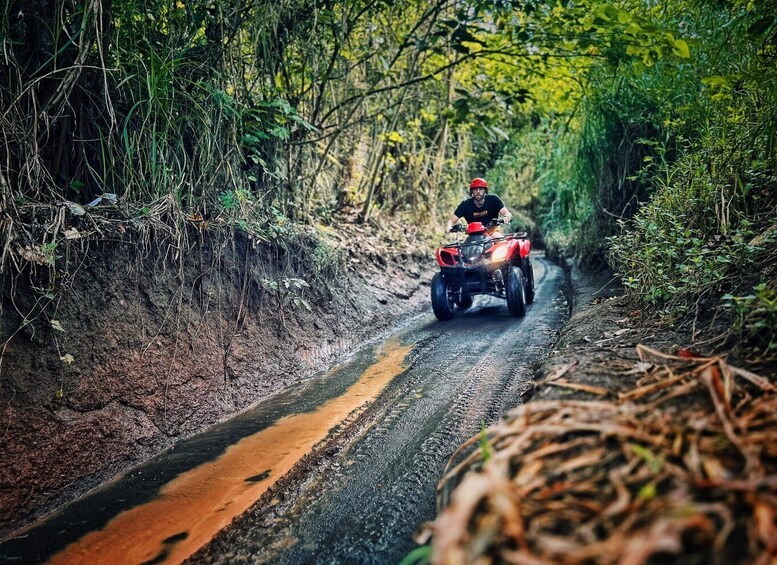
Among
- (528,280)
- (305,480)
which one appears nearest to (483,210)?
(528,280)

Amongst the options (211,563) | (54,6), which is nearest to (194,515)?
(211,563)

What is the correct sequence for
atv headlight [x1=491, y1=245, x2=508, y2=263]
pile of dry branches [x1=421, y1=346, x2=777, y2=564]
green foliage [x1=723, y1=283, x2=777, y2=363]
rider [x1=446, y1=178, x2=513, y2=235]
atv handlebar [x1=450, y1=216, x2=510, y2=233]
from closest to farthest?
1. pile of dry branches [x1=421, y1=346, x2=777, y2=564]
2. green foliage [x1=723, y1=283, x2=777, y2=363]
3. atv headlight [x1=491, y1=245, x2=508, y2=263]
4. atv handlebar [x1=450, y1=216, x2=510, y2=233]
5. rider [x1=446, y1=178, x2=513, y2=235]

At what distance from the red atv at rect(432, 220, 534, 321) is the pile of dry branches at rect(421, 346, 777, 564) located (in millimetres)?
4454

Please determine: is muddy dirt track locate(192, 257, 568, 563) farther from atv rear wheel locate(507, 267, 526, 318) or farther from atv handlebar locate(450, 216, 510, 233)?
atv handlebar locate(450, 216, 510, 233)

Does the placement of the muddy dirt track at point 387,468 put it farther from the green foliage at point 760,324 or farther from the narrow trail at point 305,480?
the green foliage at point 760,324

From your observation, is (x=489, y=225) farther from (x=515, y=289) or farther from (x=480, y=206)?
(x=515, y=289)

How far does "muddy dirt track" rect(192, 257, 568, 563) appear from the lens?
2014 millimetres

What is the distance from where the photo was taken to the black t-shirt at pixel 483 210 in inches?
267

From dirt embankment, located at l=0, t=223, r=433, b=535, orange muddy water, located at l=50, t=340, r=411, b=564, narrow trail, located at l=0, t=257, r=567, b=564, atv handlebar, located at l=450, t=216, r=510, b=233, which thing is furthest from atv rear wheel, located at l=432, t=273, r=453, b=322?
orange muddy water, located at l=50, t=340, r=411, b=564

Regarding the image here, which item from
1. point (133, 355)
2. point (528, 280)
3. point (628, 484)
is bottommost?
point (528, 280)

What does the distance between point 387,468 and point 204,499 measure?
0.96m

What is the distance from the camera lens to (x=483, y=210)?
22.4 ft

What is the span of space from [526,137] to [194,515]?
16504 mm

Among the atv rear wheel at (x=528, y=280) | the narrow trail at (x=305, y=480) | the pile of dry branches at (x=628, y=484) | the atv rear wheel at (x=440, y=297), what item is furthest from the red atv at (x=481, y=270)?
the pile of dry branches at (x=628, y=484)
